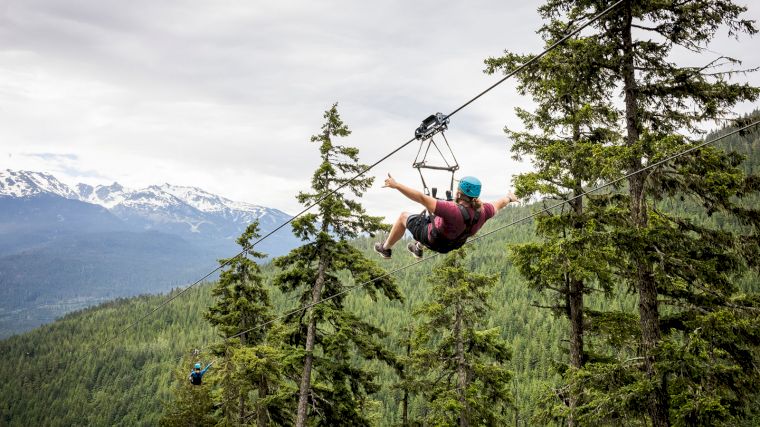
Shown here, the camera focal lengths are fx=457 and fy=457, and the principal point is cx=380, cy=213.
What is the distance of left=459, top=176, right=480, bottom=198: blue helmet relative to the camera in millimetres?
5387

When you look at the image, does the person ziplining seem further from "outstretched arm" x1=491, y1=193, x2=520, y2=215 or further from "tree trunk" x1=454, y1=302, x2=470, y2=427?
"tree trunk" x1=454, y1=302, x2=470, y2=427

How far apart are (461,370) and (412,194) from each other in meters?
11.0

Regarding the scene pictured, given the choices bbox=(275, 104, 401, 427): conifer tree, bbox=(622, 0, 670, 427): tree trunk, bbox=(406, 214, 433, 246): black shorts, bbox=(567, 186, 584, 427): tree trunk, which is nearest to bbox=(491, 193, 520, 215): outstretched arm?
bbox=(406, 214, 433, 246): black shorts

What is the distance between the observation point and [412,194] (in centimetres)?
491

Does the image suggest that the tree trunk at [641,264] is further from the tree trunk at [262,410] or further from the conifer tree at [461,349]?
the tree trunk at [262,410]

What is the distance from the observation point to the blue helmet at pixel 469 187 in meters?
5.39

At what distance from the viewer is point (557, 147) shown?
8344 mm

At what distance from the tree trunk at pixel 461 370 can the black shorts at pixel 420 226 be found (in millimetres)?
9288

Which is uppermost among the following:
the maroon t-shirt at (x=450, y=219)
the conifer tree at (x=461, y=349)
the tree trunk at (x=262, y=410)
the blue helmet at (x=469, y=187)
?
the blue helmet at (x=469, y=187)

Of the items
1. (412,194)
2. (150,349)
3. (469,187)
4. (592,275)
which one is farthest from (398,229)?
(150,349)

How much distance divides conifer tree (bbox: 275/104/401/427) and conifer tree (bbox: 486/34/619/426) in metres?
4.74

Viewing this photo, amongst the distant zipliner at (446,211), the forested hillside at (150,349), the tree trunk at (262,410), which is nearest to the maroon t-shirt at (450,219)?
the distant zipliner at (446,211)

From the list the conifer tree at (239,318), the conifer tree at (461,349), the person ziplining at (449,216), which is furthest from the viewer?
the conifer tree at (239,318)

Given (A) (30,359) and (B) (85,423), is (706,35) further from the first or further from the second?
(A) (30,359)
